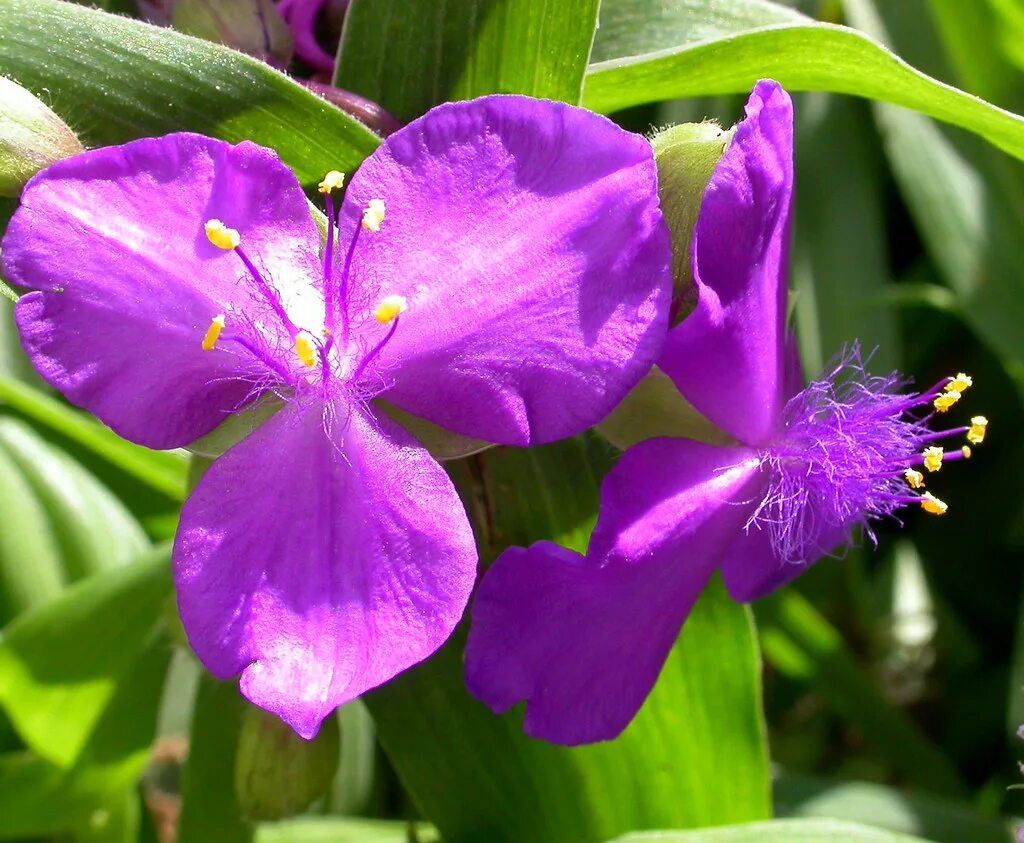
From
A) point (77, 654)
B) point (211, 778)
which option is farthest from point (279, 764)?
point (77, 654)

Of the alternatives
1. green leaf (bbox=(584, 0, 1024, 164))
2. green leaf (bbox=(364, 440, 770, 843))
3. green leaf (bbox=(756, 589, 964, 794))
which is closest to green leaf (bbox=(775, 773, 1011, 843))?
green leaf (bbox=(756, 589, 964, 794))

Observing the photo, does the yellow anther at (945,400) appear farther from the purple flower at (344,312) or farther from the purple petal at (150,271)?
the purple petal at (150,271)

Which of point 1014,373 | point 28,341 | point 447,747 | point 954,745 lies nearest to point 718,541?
point 447,747

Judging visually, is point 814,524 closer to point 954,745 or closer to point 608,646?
point 608,646

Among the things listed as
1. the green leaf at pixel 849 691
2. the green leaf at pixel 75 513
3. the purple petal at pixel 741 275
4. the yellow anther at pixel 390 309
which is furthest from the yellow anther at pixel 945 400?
the green leaf at pixel 75 513

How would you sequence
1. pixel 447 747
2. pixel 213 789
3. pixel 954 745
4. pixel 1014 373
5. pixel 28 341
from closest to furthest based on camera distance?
1. pixel 28 341
2. pixel 447 747
3. pixel 213 789
4. pixel 1014 373
5. pixel 954 745

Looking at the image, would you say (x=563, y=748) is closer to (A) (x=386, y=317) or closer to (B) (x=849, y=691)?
(A) (x=386, y=317)
